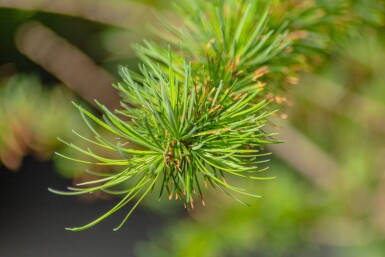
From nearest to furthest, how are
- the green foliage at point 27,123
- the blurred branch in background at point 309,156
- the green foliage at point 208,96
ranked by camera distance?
the green foliage at point 208,96
the green foliage at point 27,123
the blurred branch in background at point 309,156

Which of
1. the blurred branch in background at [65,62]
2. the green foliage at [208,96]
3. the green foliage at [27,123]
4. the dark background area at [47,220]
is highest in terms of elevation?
the green foliage at [208,96]

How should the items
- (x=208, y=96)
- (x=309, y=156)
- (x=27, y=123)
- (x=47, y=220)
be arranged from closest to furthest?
(x=208, y=96) < (x=27, y=123) < (x=309, y=156) < (x=47, y=220)

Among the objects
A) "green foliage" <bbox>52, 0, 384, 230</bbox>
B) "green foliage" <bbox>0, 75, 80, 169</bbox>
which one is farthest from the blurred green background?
"green foliage" <bbox>52, 0, 384, 230</bbox>

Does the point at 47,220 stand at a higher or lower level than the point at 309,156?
lower

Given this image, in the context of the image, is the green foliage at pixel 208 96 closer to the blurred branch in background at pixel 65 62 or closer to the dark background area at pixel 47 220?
the blurred branch in background at pixel 65 62

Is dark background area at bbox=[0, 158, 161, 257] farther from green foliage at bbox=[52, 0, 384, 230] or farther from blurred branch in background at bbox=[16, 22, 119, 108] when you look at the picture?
green foliage at bbox=[52, 0, 384, 230]

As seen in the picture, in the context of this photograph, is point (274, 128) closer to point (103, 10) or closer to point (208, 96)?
point (103, 10)

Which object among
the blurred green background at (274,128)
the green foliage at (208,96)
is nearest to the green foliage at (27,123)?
the blurred green background at (274,128)

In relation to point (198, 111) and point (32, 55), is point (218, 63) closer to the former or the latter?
point (198, 111)

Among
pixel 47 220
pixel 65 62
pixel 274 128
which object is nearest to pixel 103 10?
pixel 65 62
